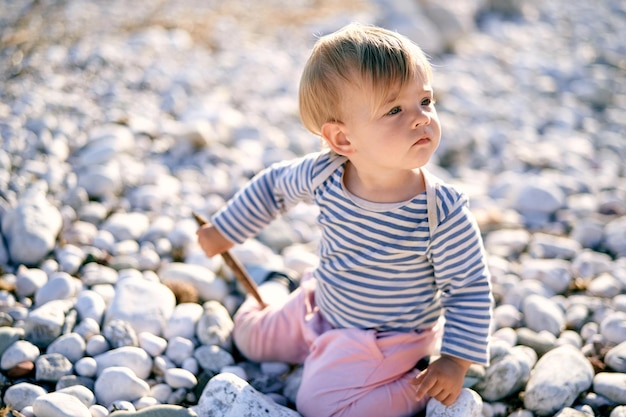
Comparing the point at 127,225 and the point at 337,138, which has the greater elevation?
the point at 337,138

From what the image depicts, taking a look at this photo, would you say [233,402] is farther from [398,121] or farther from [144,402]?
[398,121]

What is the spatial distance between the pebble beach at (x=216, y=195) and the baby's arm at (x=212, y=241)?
0.66ft

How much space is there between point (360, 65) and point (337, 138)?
0.22 metres

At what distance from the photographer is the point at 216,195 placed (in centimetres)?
290

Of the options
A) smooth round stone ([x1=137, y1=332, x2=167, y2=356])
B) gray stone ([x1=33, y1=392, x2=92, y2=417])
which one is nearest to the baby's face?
smooth round stone ([x1=137, y1=332, x2=167, y2=356])

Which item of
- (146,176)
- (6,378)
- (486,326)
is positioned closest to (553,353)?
(486,326)

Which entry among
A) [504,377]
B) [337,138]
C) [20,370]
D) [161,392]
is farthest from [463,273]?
[20,370]

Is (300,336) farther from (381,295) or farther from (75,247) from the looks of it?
(75,247)

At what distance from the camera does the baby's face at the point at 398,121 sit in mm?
1646

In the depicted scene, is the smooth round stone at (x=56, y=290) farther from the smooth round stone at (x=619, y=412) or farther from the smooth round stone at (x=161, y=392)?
the smooth round stone at (x=619, y=412)

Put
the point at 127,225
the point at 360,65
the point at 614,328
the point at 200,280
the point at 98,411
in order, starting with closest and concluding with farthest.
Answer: the point at 360,65
the point at 98,411
the point at 614,328
the point at 200,280
the point at 127,225

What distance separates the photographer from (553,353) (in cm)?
196

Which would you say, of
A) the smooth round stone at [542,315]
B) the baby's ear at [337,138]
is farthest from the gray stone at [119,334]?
the smooth round stone at [542,315]

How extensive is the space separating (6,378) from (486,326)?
1.35 m
